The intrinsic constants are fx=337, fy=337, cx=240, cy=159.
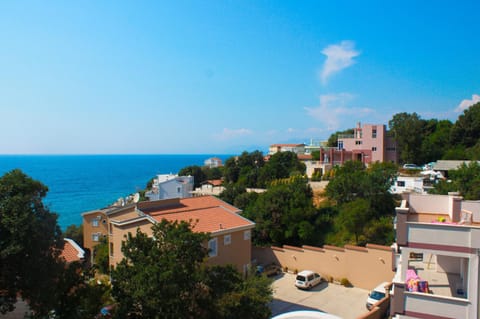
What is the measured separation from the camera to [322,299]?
1889cm

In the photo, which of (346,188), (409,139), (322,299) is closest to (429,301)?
(322,299)

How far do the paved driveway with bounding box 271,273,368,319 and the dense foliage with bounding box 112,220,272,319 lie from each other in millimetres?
6745

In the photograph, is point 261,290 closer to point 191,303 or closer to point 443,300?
point 191,303

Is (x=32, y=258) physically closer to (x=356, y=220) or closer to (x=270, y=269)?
(x=270, y=269)

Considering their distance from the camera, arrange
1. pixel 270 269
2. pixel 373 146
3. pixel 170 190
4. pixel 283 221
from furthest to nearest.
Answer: pixel 373 146
pixel 170 190
pixel 283 221
pixel 270 269

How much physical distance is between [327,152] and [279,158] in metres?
7.97

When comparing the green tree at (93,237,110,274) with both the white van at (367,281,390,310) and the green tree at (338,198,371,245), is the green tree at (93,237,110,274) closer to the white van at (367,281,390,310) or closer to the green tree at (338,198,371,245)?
the white van at (367,281,390,310)

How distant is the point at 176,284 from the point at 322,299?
468 inches

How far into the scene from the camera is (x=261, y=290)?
40.4 feet

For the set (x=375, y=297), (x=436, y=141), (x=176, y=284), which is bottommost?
(x=375, y=297)

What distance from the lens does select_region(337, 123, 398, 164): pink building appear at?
54094mm

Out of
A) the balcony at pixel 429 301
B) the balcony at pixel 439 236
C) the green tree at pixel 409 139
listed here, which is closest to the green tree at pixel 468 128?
the green tree at pixel 409 139

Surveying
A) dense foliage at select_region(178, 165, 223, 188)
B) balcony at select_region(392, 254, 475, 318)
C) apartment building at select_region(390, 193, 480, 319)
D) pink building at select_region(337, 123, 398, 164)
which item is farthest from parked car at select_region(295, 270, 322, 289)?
dense foliage at select_region(178, 165, 223, 188)

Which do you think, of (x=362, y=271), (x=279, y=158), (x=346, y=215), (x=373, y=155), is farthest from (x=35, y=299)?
(x=373, y=155)
